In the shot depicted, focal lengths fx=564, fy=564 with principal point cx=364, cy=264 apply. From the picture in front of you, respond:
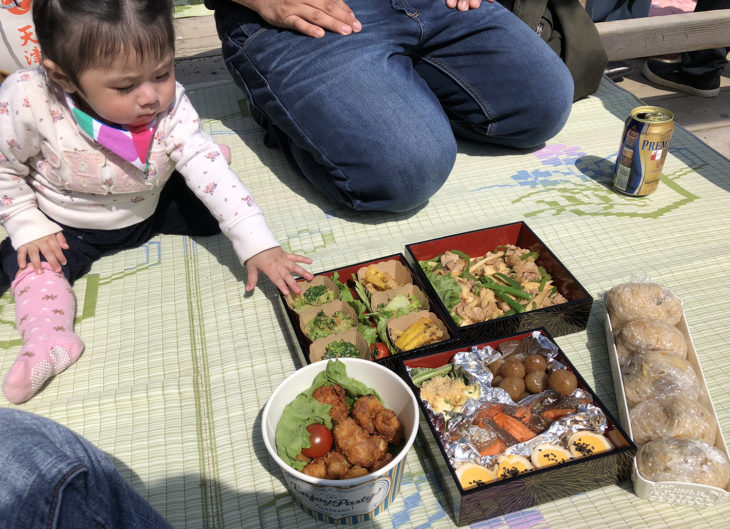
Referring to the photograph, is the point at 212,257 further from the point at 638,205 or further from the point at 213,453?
the point at 638,205

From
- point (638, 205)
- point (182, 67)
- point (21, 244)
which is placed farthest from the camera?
point (182, 67)

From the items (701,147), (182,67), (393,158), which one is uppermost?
(393,158)

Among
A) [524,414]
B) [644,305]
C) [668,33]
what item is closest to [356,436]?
[524,414]

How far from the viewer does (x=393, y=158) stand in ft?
4.99

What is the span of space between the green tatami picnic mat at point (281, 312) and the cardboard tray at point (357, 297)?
81 mm

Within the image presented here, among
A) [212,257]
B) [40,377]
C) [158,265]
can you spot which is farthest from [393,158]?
[40,377]

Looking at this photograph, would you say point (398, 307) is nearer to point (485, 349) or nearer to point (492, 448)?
point (485, 349)

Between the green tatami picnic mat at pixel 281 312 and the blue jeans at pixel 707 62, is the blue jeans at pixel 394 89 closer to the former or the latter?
the green tatami picnic mat at pixel 281 312

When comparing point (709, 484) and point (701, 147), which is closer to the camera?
point (709, 484)

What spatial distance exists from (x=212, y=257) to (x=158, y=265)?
141 millimetres

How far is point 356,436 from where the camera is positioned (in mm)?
916

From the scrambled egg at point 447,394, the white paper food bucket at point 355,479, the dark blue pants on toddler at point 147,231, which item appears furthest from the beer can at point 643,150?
the dark blue pants on toddler at point 147,231

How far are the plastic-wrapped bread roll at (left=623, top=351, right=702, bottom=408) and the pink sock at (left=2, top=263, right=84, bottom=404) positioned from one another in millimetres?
1130

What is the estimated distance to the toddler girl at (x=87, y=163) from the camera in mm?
1042
